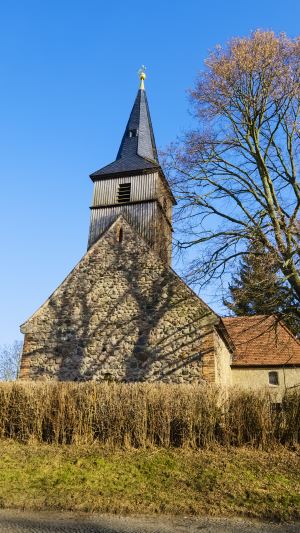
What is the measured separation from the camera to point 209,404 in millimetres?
10047

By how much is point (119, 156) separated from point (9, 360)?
90.4ft

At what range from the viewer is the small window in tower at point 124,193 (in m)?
19.1

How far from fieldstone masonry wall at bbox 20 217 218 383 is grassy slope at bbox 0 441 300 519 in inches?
184

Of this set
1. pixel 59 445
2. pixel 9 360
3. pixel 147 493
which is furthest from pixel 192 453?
pixel 9 360

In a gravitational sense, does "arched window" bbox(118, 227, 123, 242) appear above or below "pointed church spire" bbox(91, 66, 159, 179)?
below

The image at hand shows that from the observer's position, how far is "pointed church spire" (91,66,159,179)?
19.9 metres

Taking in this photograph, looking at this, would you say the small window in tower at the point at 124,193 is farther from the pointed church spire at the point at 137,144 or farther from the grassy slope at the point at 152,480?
the grassy slope at the point at 152,480

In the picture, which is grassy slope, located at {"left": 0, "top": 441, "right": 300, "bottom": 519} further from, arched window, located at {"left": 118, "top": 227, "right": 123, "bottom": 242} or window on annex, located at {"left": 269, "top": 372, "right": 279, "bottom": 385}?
window on annex, located at {"left": 269, "top": 372, "right": 279, "bottom": 385}

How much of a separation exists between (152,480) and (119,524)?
197 cm

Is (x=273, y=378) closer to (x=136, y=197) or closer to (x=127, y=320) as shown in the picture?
(x=127, y=320)

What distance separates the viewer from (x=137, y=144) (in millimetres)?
21375

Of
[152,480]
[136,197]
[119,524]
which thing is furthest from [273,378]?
[119,524]

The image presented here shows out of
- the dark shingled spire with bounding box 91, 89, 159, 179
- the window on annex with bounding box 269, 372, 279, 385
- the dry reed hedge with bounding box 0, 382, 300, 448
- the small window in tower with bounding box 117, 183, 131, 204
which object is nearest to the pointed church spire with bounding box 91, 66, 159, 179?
the dark shingled spire with bounding box 91, 89, 159, 179

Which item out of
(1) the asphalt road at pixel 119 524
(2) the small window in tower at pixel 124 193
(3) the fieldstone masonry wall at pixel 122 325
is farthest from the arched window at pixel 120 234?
(1) the asphalt road at pixel 119 524
